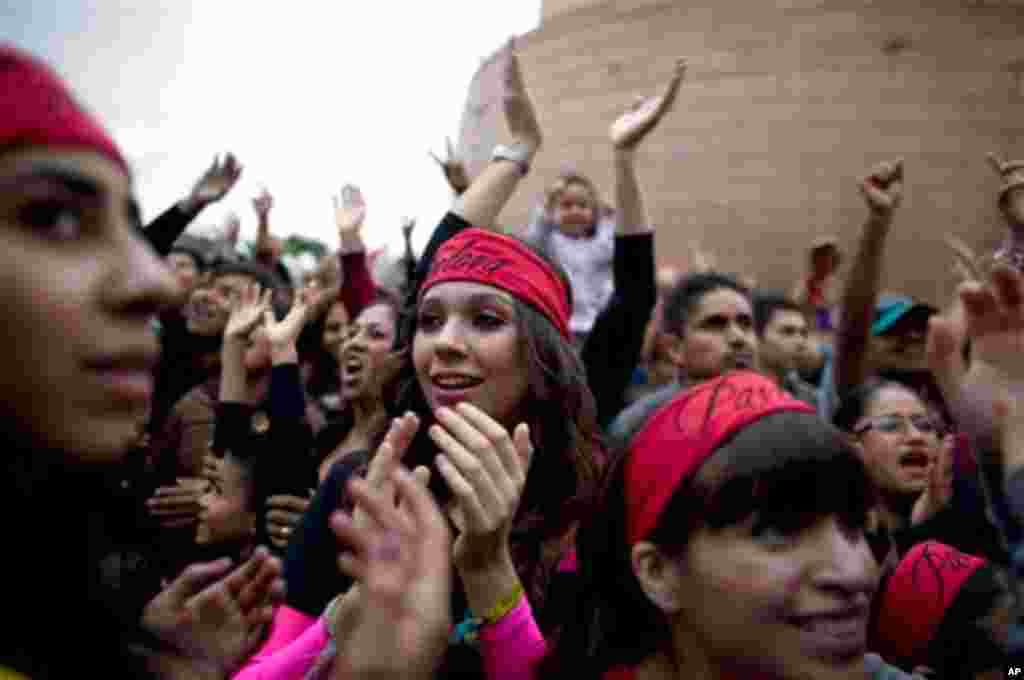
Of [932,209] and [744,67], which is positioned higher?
[744,67]

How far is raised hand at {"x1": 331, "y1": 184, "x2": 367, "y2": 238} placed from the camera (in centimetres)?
498

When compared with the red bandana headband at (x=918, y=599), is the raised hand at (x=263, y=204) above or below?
above

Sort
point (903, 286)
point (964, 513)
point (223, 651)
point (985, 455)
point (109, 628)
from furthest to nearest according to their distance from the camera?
point (903, 286) → point (964, 513) → point (223, 651) → point (985, 455) → point (109, 628)

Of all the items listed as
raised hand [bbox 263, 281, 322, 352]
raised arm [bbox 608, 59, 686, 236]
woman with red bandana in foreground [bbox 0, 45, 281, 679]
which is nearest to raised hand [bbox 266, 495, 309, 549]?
raised hand [bbox 263, 281, 322, 352]

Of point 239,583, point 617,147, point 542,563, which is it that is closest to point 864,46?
point 617,147

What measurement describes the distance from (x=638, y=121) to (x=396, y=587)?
323cm

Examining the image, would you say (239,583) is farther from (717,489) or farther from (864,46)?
(864,46)

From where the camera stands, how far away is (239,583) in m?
1.81

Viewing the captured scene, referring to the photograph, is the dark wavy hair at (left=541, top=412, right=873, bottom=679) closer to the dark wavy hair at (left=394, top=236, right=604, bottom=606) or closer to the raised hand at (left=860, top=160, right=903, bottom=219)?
the dark wavy hair at (left=394, top=236, right=604, bottom=606)

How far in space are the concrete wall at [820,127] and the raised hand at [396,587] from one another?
11.1m

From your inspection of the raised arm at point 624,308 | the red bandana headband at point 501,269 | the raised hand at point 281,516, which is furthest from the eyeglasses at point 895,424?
the raised hand at point 281,516

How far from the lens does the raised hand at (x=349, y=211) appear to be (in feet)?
16.3

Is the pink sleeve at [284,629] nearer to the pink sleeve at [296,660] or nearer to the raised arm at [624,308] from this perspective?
the pink sleeve at [296,660]

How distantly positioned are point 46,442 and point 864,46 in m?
12.8
